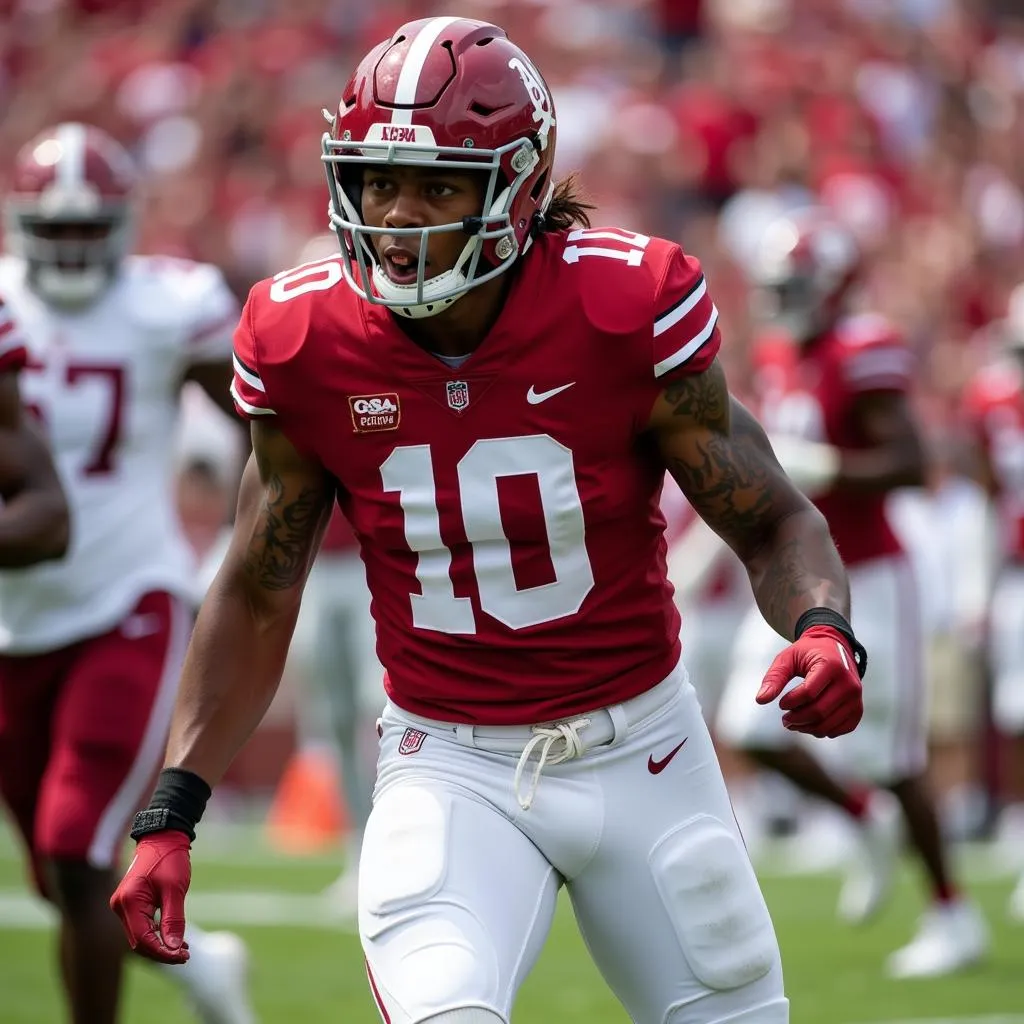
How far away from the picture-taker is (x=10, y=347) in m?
4.09

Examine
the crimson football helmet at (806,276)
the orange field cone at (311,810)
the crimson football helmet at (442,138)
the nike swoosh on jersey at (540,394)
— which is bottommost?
the orange field cone at (311,810)

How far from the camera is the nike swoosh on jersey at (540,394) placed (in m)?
3.02

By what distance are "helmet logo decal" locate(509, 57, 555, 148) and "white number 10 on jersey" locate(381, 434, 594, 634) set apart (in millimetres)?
482

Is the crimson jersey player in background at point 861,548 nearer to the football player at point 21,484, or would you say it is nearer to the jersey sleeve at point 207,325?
the jersey sleeve at point 207,325

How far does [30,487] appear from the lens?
405 centimetres

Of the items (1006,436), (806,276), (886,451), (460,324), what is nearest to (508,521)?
(460,324)

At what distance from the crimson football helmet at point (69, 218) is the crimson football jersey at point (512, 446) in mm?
1885

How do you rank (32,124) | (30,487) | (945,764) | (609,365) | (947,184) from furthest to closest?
(32,124) < (947,184) < (945,764) < (30,487) < (609,365)

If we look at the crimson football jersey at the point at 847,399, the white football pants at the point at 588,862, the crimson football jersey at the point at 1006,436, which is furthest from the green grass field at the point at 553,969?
the white football pants at the point at 588,862

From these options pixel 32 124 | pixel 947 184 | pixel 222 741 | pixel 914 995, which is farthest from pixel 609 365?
pixel 32 124

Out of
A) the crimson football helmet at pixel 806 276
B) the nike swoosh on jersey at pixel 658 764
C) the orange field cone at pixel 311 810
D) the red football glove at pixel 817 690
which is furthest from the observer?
the orange field cone at pixel 311 810

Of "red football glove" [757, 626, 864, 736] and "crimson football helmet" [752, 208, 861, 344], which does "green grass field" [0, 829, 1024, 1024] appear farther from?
"red football glove" [757, 626, 864, 736]

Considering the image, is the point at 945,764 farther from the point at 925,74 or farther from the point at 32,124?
the point at 32,124

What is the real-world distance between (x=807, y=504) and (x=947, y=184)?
335 inches
